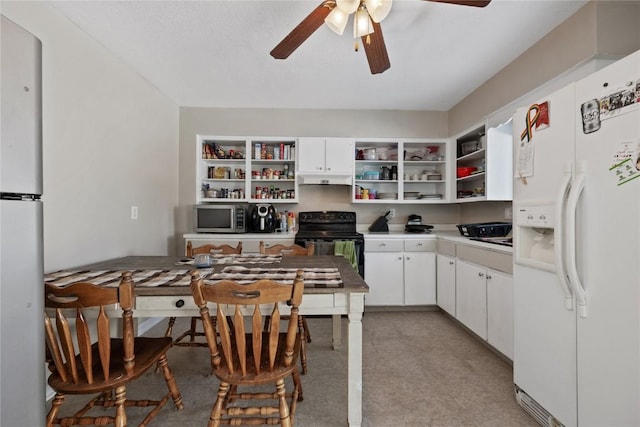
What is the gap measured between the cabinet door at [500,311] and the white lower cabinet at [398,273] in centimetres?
90

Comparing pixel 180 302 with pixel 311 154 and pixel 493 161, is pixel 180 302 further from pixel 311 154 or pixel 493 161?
pixel 493 161

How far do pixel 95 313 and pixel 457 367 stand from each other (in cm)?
235

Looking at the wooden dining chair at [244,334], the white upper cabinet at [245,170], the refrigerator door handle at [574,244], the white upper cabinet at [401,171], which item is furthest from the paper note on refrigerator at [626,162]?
the white upper cabinet at [245,170]

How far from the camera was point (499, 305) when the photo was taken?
2139 millimetres

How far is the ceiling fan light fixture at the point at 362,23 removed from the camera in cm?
152

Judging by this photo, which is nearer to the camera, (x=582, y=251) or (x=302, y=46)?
(x=582, y=251)

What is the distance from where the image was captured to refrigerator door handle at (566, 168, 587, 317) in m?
1.19

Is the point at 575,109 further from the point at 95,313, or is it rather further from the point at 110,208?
the point at 110,208

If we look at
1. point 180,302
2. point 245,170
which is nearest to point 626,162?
point 180,302

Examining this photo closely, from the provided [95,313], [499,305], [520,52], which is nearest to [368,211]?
[499,305]

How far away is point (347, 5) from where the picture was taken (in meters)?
1.45

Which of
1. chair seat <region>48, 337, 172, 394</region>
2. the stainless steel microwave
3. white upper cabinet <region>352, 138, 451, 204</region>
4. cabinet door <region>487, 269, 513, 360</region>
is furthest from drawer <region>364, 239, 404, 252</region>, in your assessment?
chair seat <region>48, 337, 172, 394</region>

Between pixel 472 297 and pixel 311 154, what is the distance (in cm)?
230

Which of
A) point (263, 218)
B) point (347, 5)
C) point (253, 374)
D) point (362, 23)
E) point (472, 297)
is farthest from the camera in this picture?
point (263, 218)
